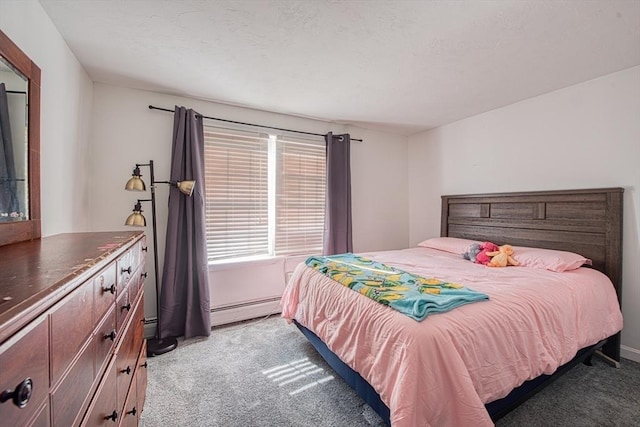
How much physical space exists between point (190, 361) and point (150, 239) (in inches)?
48.5

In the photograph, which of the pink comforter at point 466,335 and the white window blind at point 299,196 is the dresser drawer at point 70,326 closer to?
the pink comforter at point 466,335

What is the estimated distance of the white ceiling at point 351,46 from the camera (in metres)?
1.59

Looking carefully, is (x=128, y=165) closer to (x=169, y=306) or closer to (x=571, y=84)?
(x=169, y=306)

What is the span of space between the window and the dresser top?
1.90 m

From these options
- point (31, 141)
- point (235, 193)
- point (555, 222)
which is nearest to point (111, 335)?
Answer: point (31, 141)

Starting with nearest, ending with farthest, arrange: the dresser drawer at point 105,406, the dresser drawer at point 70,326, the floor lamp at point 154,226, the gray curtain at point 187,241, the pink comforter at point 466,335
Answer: the dresser drawer at point 70,326 → the dresser drawer at point 105,406 → the pink comforter at point 466,335 → the floor lamp at point 154,226 → the gray curtain at point 187,241

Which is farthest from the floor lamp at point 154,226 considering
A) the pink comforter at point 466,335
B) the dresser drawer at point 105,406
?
the dresser drawer at point 105,406

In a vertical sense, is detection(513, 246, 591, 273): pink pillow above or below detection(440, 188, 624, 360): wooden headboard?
below

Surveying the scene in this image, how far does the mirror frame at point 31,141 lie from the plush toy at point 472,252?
3.25 m

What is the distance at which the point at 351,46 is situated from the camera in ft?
6.37

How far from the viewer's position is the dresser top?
492mm

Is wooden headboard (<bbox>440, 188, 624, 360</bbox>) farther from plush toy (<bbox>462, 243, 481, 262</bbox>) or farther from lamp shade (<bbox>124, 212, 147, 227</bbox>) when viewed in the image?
lamp shade (<bbox>124, 212, 147, 227</bbox>)

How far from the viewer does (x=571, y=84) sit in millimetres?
2541

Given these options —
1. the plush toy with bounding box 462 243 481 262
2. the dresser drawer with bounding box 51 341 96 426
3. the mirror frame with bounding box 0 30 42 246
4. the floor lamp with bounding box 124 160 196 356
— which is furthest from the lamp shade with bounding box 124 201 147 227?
the plush toy with bounding box 462 243 481 262
